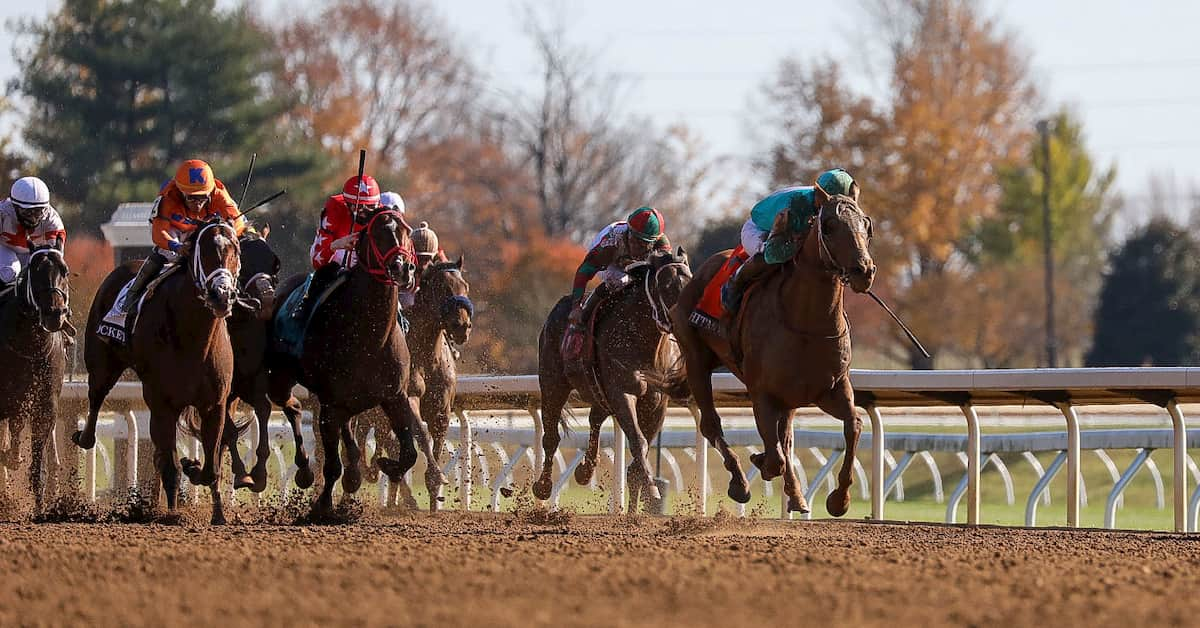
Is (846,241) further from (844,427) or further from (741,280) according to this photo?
(741,280)

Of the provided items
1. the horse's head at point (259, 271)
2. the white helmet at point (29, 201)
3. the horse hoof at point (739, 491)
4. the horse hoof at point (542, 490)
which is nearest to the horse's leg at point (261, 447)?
the horse's head at point (259, 271)

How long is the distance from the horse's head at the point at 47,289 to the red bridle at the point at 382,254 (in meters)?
1.78

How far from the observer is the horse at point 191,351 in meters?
9.78

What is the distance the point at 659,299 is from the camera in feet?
37.2

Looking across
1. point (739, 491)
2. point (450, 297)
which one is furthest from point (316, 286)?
point (739, 491)

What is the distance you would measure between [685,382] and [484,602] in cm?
566

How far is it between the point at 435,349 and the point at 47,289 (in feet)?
9.08

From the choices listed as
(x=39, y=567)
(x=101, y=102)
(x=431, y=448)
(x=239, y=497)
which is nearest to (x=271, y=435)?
(x=239, y=497)

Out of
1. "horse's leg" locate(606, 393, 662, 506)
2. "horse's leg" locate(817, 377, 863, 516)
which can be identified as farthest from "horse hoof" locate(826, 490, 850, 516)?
"horse's leg" locate(606, 393, 662, 506)

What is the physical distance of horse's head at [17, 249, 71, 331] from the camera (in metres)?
10.6

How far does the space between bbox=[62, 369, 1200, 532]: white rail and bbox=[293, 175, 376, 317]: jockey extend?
9.34 ft

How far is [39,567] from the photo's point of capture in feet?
23.3

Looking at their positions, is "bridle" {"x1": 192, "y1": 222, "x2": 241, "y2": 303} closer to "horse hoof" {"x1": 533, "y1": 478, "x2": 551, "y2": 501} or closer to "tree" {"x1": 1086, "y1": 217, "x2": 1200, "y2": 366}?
"horse hoof" {"x1": 533, "y1": 478, "x2": 551, "y2": 501}

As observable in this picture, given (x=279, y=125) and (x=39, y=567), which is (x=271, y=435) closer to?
(x=39, y=567)
